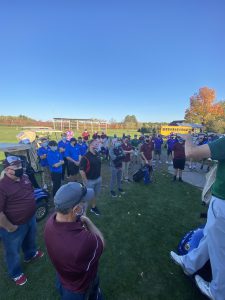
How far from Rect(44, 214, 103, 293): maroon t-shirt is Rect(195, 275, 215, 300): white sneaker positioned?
2.31m

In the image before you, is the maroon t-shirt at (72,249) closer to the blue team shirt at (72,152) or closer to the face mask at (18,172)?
the face mask at (18,172)

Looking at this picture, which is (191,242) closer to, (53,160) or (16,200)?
(16,200)

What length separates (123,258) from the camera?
4.34 meters

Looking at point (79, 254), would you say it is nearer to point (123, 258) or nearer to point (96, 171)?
point (123, 258)

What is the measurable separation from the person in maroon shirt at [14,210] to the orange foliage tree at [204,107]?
4754 cm

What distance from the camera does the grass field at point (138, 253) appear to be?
349 cm

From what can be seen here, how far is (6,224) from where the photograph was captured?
3178 mm

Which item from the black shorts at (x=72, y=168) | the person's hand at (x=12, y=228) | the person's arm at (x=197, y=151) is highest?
the person's arm at (x=197, y=151)

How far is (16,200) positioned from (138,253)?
118 inches

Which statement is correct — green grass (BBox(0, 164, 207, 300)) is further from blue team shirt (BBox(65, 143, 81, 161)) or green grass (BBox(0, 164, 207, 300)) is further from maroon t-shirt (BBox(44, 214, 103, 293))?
blue team shirt (BBox(65, 143, 81, 161))

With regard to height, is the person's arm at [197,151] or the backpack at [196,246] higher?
the person's arm at [197,151]

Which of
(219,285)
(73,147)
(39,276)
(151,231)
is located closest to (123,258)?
(151,231)

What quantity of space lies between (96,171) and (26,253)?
8.42 ft

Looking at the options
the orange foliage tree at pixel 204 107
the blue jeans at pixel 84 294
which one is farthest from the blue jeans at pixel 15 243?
the orange foliage tree at pixel 204 107
